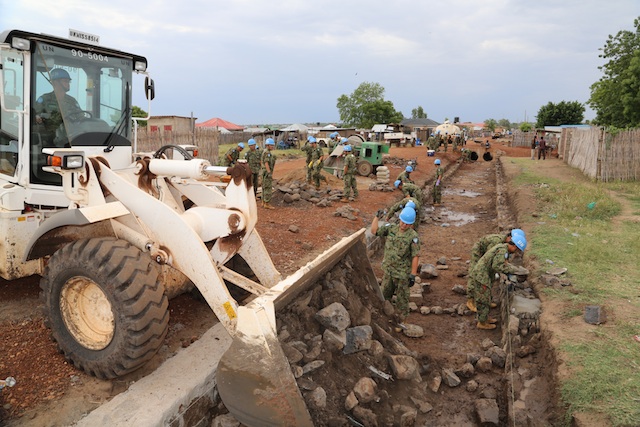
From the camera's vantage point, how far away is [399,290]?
21.4ft

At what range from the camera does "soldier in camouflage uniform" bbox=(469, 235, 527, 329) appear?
6359 mm

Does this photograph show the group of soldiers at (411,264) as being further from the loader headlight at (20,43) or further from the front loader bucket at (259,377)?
the loader headlight at (20,43)

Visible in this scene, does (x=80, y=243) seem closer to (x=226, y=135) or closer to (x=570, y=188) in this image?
(x=570, y=188)

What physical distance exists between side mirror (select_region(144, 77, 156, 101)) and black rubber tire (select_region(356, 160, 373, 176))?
14.7 meters

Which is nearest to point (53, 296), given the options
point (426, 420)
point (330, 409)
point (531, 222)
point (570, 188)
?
point (330, 409)

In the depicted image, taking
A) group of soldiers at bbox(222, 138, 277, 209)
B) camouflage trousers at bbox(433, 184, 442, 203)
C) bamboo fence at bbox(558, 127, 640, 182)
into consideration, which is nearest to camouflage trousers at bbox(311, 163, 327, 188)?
group of soldiers at bbox(222, 138, 277, 209)

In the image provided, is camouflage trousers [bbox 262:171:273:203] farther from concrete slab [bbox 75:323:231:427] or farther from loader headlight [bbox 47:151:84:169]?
loader headlight [bbox 47:151:84:169]

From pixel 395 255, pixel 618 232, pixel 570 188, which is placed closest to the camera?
pixel 395 255

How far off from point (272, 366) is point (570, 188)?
Answer: 14.1 metres

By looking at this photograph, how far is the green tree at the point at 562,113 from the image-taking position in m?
55.3

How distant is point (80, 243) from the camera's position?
409 centimetres

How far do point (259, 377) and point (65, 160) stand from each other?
267cm

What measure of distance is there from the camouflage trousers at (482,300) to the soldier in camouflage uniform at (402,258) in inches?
41.8

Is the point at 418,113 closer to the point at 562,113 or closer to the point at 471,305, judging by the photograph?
the point at 562,113
